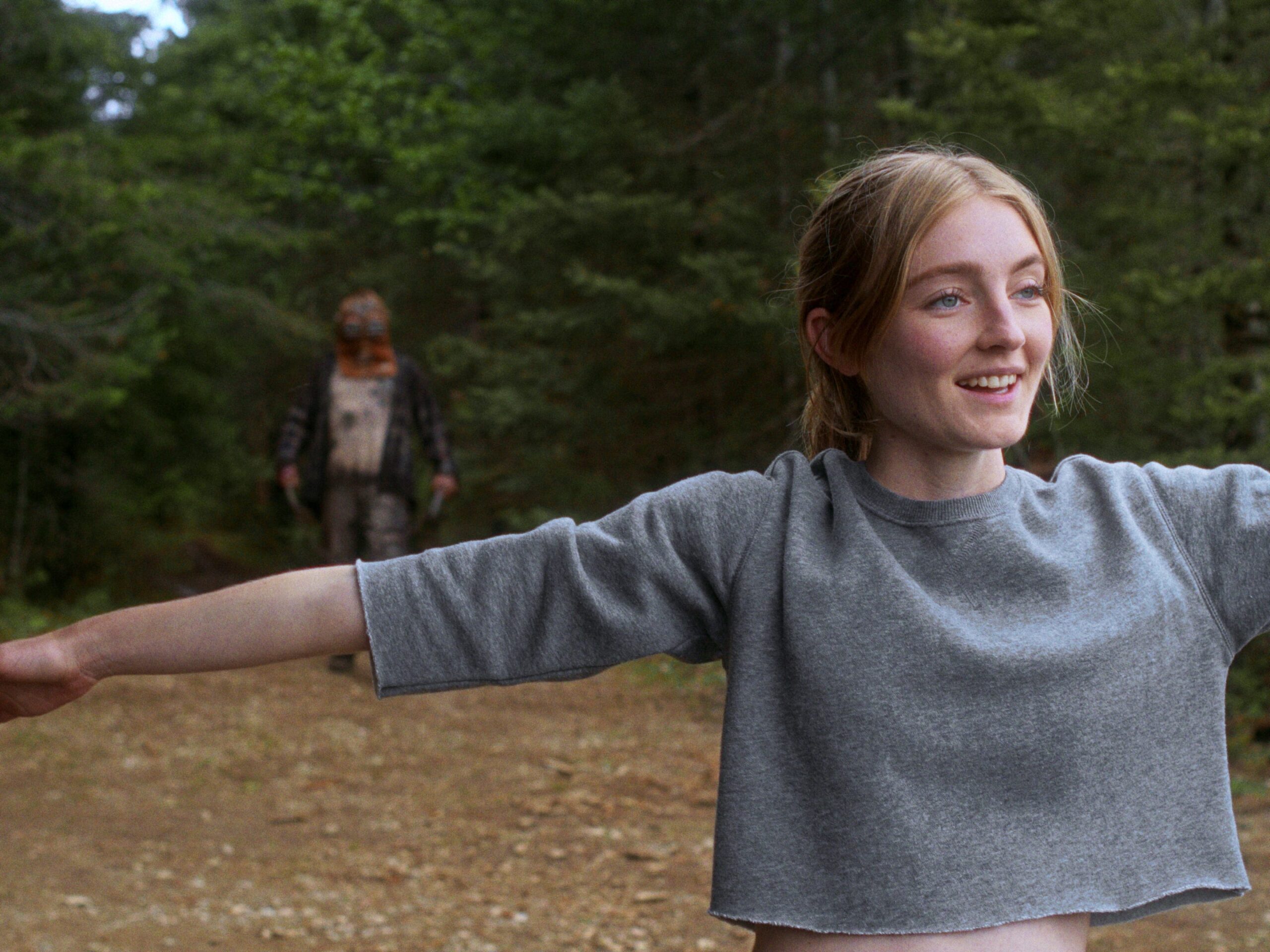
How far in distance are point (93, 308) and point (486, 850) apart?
8.30 m

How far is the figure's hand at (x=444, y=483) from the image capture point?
29.2 ft

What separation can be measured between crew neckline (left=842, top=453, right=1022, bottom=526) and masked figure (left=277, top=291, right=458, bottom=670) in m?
7.03

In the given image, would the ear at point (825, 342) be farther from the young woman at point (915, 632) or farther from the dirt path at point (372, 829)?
the dirt path at point (372, 829)

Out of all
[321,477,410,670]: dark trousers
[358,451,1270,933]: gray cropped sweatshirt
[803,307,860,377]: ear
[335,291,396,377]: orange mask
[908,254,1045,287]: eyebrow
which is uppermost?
[335,291,396,377]: orange mask

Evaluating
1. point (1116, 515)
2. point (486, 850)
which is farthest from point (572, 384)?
point (1116, 515)

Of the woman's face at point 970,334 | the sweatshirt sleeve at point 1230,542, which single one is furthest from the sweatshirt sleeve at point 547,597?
the sweatshirt sleeve at point 1230,542

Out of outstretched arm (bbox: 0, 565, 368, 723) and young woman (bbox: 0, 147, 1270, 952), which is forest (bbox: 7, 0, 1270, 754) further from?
outstretched arm (bbox: 0, 565, 368, 723)

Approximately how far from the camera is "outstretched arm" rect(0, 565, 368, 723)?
1.57 metres

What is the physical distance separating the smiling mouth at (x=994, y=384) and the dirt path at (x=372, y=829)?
3.19 meters

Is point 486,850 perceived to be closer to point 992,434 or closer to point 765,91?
point 992,434

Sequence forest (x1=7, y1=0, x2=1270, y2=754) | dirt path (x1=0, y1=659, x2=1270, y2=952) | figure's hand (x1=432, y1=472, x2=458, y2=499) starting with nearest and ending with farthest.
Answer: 1. dirt path (x1=0, y1=659, x2=1270, y2=952)
2. forest (x1=7, y1=0, x2=1270, y2=754)
3. figure's hand (x1=432, y1=472, x2=458, y2=499)

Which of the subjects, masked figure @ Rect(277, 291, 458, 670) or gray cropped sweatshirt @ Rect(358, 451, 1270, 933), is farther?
masked figure @ Rect(277, 291, 458, 670)

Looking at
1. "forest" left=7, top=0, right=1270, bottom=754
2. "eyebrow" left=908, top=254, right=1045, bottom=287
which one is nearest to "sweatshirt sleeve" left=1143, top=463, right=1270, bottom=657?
"eyebrow" left=908, top=254, right=1045, bottom=287

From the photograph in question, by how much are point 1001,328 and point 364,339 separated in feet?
23.9
